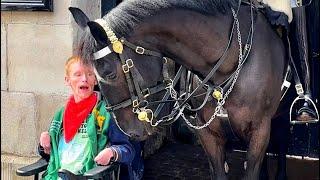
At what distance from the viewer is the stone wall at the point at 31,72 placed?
4.90 metres

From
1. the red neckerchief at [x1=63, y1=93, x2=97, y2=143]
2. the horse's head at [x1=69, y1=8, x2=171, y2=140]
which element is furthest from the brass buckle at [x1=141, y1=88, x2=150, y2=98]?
the red neckerchief at [x1=63, y1=93, x2=97, y2=143]

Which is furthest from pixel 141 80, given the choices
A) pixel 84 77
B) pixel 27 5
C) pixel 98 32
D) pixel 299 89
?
pixel 27 5

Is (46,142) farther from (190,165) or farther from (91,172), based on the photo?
(190,165)

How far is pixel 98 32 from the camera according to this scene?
10.3ft

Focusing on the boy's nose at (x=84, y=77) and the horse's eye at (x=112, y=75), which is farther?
the boy's nose at (x=84, y=77)

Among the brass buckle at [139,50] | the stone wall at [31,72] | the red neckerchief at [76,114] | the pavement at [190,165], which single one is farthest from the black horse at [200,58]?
the stone wall at [31,72]

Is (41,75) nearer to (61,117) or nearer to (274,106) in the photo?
(61,117)

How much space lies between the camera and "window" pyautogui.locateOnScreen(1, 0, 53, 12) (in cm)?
486

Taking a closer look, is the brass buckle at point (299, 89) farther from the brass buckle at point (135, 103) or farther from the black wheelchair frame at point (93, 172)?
the black wheelchair frame at point (93, 172)

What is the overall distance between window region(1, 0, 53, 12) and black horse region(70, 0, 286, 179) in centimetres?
151

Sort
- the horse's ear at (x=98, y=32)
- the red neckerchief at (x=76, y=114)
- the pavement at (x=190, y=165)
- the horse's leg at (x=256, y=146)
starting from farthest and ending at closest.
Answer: the pavement at (x=190, y=165), the red neckerchief at (x=76, y=114), the horse's leg at (x=256, y=146), the horse's ear at (x=98, y=32)

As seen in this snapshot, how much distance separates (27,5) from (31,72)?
0.54 meters

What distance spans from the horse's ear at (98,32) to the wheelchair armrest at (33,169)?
3.84ft

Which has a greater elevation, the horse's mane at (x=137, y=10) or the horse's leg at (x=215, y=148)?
the horse's mane at (x=137, y=10)
